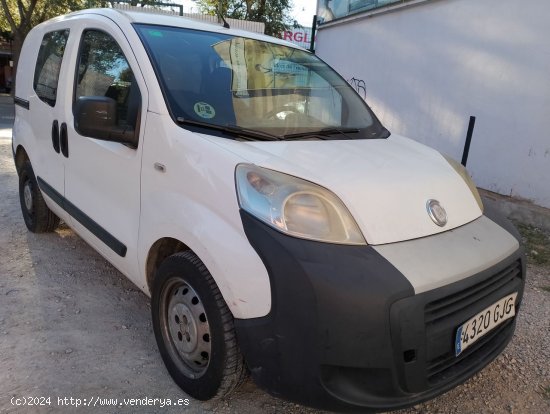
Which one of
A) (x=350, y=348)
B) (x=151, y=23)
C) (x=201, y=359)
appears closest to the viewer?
(x=350, y=348)

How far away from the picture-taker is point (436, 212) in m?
2.05

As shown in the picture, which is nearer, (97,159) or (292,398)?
(292,398)

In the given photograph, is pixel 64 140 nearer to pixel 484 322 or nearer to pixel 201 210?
pixel 201 210

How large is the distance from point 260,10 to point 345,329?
17709 mm

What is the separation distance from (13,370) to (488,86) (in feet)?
19.6

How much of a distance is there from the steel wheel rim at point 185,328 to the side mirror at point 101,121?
791 mm

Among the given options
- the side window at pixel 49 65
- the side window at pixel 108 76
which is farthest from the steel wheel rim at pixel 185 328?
the side window at pixel 49 65

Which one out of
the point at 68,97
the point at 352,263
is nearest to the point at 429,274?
the point at 352,263

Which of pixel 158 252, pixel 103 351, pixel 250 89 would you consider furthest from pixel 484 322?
pixel 103 351

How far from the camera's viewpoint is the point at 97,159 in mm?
2760

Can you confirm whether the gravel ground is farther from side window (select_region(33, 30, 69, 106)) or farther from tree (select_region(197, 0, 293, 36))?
tree (select_region(197, 0, 293, 36))

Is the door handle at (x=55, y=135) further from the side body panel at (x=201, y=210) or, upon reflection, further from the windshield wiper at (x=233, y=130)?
the windshield wiper at (x=233, y=130)

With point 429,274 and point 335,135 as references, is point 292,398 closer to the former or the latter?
point 429,274

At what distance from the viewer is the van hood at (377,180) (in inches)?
74.3
